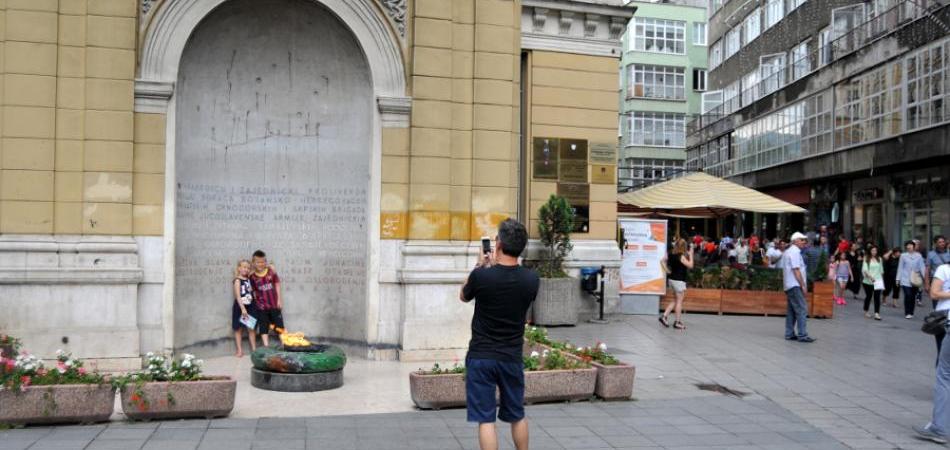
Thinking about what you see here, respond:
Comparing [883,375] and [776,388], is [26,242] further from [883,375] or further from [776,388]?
[883,375]

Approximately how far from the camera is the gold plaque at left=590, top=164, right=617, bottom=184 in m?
16.5

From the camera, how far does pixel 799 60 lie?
3562 centimetres

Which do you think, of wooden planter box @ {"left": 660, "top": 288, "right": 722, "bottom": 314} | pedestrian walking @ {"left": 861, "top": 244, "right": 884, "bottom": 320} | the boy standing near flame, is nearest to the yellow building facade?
the boy standing near flame

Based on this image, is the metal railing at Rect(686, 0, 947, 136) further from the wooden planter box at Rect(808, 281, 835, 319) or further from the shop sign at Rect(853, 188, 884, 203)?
the wooden planter box at Rect(808, 281, 835, 319)

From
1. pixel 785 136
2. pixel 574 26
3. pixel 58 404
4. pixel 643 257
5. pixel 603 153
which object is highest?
pixel 785 136

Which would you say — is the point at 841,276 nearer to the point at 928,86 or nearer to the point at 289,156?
the point at 928,86

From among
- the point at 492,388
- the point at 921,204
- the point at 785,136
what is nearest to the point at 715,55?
the point at 785,136

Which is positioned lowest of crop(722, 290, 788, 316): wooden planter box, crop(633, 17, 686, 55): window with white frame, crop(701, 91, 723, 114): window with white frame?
crop(722, 290, 788, 316): wooden planter box

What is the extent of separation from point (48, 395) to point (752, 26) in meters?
40.8

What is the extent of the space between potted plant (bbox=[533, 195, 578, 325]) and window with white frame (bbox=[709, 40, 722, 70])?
3578 centimetres

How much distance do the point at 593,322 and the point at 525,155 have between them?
3.51 metres

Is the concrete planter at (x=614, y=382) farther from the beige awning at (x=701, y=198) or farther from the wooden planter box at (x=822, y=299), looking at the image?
the wooden planter box at (x=822, y=299)

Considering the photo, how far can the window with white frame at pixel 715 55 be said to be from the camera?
48000 mm

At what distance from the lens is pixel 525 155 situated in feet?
53.2
